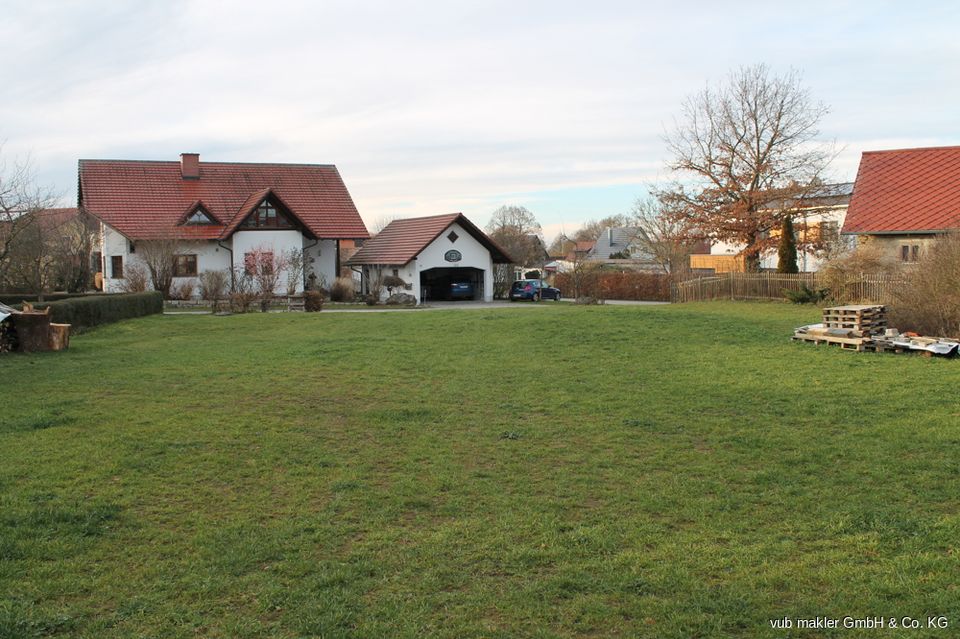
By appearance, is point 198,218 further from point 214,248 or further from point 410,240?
point 410,240

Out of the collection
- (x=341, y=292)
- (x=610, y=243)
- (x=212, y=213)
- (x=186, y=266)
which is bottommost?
(x=341, y=292)

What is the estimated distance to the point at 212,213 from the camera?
151 ft

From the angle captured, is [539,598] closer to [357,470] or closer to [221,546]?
[221,546]

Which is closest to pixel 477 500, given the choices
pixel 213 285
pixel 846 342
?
pixel 846 342

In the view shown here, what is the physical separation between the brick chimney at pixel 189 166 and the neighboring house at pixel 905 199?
34.4m

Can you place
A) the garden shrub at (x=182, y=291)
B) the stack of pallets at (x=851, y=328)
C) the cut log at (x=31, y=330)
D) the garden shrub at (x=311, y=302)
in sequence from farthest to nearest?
the garden shrub at (x=182, y=291) < the garden shrub at (x=311, y=302) < the cut log at (x=31, y=330) < the stack of pallets at (x=851, y=328)

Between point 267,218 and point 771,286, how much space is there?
25287 mm

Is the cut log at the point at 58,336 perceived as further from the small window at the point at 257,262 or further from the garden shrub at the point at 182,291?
the small window at the point at 257,262

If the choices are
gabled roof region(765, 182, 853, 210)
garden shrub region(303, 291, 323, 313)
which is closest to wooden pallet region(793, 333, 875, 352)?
garden shrub region(303, 291, 323, 313)

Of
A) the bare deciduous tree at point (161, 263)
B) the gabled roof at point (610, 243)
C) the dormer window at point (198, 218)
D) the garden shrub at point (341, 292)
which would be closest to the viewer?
the bare deciduous tree at point (161, 263)

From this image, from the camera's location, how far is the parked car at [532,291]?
4888 centimetres

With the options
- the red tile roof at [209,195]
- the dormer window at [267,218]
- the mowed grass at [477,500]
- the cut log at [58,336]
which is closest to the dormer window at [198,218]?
the red tile roof at [209,195]

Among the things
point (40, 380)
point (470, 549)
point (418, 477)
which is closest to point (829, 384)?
point (418, 477)

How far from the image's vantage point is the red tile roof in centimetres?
4450
